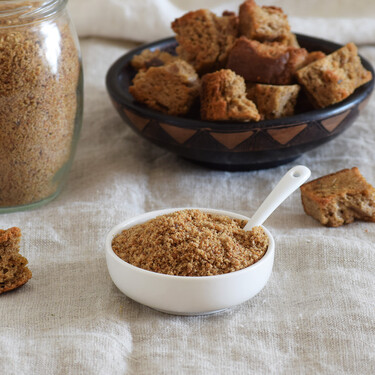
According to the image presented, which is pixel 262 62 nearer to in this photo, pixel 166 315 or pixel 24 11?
pixel 24 11

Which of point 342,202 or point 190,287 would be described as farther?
point 342,202

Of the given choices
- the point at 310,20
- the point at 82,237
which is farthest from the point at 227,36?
the point at 310,20

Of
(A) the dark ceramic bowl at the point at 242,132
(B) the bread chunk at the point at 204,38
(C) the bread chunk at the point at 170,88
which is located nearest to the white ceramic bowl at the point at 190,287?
(A) the dark ceramic bowl at the point at 242,132

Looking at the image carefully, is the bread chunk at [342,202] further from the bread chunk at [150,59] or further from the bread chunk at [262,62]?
the bread chunk at [150,59]

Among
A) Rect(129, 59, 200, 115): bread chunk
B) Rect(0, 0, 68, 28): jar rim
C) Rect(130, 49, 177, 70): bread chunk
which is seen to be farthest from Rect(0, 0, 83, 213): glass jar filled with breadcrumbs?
Rect(130, 49, 177, 70): bread chunk

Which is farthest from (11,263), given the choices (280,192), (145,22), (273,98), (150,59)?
(145,22)

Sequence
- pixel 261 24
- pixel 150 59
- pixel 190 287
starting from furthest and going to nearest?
1. pixel 150 59
2. pixel 261 24
3. pixel 190 287
